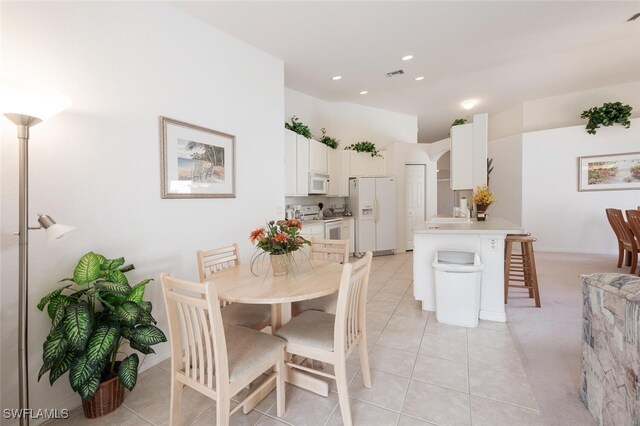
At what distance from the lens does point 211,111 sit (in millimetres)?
2609

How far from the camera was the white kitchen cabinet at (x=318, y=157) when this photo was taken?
4656 millimetres

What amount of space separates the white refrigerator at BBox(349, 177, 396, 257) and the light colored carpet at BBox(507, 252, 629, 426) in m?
2.56

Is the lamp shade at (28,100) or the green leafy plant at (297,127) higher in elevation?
the green leafy plant at (297,127)

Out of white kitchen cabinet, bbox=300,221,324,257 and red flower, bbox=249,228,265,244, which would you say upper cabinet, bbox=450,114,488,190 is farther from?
red flower, bbox=249,228,265,244

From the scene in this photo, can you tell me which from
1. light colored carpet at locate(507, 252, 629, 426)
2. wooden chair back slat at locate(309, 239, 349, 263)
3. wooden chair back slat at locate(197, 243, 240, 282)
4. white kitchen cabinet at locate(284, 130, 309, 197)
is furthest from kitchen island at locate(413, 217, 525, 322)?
white kitchen cabinet at locate(284, 130, 309, 197)

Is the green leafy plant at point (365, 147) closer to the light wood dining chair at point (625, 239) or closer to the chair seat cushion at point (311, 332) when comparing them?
the light wood dining chair at point (625, 239)

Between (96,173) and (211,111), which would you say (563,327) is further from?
(96,173)

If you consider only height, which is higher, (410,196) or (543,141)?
(543,141)

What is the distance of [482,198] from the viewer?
12.3 feet

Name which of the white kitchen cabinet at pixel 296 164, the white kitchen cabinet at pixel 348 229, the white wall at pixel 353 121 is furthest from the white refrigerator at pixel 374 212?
the white kitchen cabinet at pixel 296 164

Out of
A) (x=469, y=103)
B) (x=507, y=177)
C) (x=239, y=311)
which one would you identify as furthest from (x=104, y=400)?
(x=507, y=177)

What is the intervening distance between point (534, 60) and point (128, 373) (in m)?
5.81

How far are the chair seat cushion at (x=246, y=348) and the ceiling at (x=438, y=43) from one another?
8.73ft

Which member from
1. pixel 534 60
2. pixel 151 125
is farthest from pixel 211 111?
pixel 534 60
